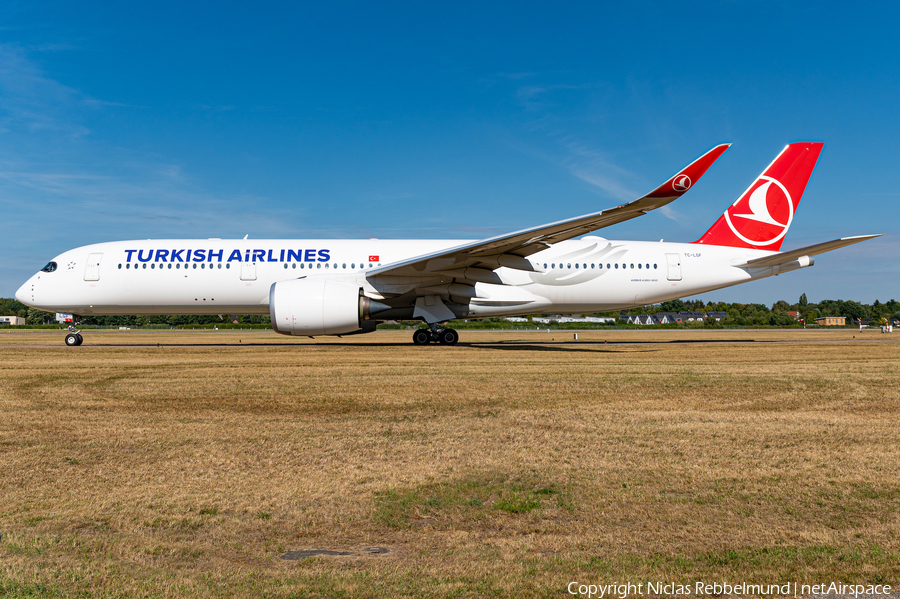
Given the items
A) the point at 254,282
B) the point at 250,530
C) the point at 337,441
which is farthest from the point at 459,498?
the point at 254,282

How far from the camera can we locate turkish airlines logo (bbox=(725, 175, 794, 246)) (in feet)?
67.5

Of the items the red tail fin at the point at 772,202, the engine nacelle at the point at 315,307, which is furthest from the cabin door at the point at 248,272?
the red tail fin at the point at 772,202

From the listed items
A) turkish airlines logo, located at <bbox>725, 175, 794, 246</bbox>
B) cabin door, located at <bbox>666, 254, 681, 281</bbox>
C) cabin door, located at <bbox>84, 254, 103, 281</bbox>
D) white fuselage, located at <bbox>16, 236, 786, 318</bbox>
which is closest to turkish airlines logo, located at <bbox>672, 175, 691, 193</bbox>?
white fuselage, located at <bbox>16, 236, 786, 318</bbox>

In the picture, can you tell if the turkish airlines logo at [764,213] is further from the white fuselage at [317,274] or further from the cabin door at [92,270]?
the cabin door at [92,270]

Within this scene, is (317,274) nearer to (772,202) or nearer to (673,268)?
(673,268)

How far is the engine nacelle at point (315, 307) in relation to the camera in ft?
50.8

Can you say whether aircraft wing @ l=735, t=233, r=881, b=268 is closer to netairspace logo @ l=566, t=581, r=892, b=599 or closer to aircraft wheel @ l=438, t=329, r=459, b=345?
aircraft wheel @ l=438, t=329, r=459, b=345

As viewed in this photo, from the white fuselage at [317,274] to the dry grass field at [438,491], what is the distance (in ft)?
37.6

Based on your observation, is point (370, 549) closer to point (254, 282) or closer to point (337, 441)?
point (337, 441)

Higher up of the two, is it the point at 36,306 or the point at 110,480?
the point at 36,306

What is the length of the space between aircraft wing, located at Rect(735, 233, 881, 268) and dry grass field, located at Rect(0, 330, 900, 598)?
33.6ft

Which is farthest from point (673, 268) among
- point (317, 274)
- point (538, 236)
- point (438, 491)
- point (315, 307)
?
point (438, 491)

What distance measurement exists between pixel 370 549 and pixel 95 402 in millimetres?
5671

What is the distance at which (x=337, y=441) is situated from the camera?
5.11 metres
